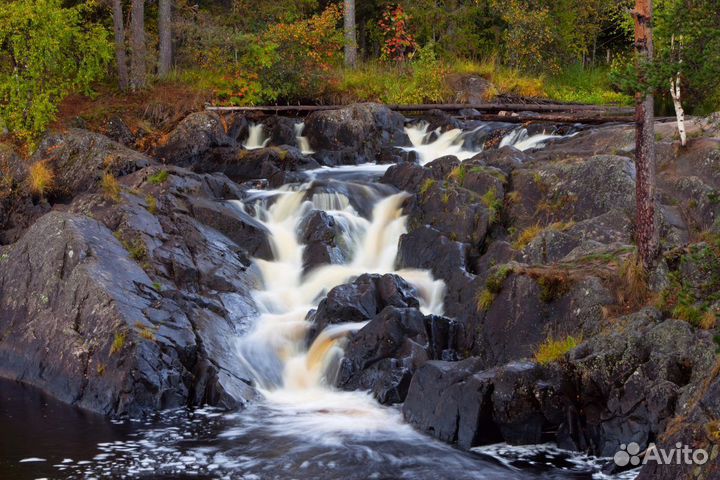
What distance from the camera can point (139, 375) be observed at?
1340cm

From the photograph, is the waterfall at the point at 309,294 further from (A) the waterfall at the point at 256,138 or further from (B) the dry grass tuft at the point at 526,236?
(A) the waterfall at the point at 256,138

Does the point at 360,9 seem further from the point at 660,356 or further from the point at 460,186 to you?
the point at 660,356

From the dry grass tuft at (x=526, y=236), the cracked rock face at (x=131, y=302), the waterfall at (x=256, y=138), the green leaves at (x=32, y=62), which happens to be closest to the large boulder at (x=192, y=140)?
the waterfall at (x=256, y=138)

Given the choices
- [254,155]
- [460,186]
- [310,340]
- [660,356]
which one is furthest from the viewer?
[254,155]

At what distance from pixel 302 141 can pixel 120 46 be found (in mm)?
7310

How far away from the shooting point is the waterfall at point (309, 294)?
14.0 metres

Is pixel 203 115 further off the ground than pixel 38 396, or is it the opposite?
pixel 203 115

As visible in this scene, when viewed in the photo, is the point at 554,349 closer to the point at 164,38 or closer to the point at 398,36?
the point at 164,38

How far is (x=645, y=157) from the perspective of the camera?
45.2ft

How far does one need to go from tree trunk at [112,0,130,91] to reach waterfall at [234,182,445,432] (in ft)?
34.7

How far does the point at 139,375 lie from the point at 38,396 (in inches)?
74.4

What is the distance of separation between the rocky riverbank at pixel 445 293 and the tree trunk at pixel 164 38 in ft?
30.7

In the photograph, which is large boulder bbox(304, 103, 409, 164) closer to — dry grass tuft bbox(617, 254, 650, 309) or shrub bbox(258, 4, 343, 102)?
shrub bbox(258, 4, 343, 102)

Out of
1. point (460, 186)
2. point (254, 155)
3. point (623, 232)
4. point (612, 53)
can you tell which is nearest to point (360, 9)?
point (612, 53)
